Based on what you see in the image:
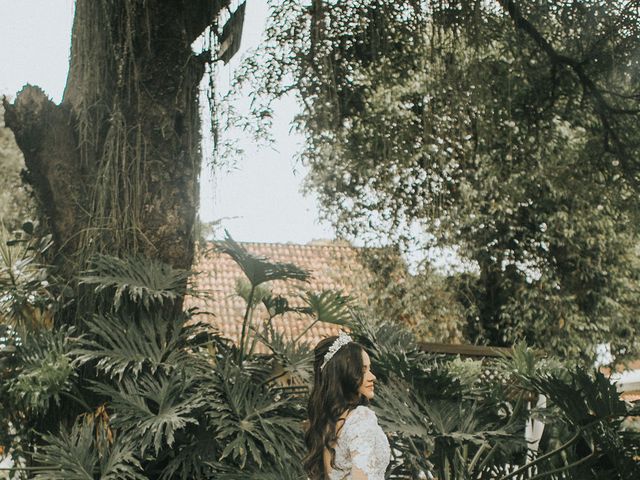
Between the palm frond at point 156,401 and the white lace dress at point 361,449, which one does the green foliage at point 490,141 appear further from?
the white lace dress at point 361,449

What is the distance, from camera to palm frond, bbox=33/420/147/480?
491 centimetres

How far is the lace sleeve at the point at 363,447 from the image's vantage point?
12.5 feet

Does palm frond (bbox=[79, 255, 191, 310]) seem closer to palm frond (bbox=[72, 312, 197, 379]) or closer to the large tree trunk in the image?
palm frond (bbox=[72, 312, 197, 379])

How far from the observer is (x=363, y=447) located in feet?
12.5

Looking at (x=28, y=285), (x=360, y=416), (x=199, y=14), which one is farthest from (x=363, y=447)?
(x=199, y=14)

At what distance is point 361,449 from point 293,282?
1335 cm

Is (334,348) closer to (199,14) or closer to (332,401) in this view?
Answer: (332,401)

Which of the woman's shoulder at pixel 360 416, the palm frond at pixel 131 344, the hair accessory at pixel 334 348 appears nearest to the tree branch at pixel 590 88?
the palm frond at pixel 131 344

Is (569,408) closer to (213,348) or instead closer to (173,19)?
(213,348)

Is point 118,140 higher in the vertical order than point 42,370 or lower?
higher

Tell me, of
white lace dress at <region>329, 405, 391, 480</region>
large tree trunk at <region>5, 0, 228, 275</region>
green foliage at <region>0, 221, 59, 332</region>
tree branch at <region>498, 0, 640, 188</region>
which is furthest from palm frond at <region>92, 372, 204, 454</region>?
tree branch at <region>498, 0, 640, 188</region>

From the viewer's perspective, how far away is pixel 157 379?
212 inches

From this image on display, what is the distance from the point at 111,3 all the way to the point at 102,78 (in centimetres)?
46

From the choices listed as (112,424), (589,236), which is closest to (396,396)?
(112,424)
